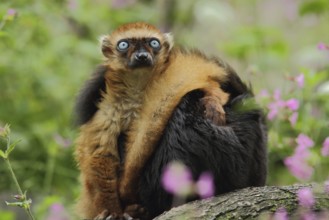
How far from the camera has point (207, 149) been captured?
521 centimetres

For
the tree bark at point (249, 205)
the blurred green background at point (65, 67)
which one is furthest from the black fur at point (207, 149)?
the blurred green background at point (65, 67)

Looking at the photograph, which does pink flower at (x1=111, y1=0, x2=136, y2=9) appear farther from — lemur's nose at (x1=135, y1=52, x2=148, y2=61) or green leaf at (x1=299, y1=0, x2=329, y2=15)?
lemur's nose at (x1=135, y1=52, x2=148, y2=61)

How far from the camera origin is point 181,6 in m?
11.1

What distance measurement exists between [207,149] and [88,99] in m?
1.17

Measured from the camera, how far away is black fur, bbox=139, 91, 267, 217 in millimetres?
5230

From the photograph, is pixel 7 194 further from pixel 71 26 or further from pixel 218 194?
pixel 71 26

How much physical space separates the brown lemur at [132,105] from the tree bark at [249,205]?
55 centimetres

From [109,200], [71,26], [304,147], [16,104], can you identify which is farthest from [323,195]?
[71,26]

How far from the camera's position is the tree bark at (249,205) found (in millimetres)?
4898

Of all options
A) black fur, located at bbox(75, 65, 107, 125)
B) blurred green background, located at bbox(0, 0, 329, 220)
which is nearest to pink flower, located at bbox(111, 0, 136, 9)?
blurred green background, located at bbox(0, 0, 329, 220)

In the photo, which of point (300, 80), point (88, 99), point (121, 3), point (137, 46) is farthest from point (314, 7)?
point (121, 3)

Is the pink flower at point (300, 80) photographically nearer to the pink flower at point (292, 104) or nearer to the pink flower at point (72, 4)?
the pink flower at point (292, 104)

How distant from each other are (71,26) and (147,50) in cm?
647

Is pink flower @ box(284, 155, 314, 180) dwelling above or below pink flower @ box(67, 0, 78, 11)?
below
